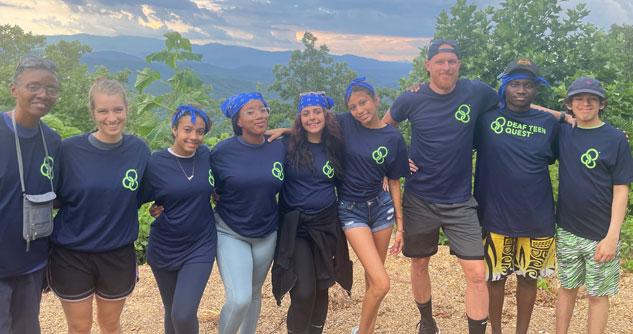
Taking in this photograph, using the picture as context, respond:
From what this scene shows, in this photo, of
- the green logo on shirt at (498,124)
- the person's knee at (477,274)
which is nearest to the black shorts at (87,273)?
the person's knee at (477,274)

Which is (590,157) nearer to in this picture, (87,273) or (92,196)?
(92,196)

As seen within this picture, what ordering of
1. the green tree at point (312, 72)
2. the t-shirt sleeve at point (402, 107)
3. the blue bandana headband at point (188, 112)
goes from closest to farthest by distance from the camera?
the blue bandana headband at point (188, 112) < the t-shirt sleeve at point (402, 107) < the green tree at point (312, 72)

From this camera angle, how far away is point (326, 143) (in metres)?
4.09

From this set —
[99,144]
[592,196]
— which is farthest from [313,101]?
[592,196]

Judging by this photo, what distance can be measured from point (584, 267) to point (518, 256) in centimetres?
48

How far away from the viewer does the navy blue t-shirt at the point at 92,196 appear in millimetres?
3240

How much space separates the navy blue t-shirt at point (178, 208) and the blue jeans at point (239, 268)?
0.14 meters

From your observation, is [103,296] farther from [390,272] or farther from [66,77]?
[66,77]

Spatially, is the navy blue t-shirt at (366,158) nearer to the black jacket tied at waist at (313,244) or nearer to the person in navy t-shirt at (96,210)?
the black jacket tied at waist at (313,244)

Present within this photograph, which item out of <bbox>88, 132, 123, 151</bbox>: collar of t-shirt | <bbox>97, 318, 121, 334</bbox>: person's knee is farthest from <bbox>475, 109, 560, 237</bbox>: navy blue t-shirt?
<bbox>97, 318, 121, 334</bbox>: person's knee

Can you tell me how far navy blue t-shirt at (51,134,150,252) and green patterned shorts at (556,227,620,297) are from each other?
3.20 m

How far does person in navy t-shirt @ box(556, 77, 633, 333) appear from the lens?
12.4 ft

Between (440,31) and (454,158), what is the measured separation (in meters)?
7.76

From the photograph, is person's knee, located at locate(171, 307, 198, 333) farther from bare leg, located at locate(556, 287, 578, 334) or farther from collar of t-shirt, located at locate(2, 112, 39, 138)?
bare leg, located at locate(556, 287, 578, 334)
